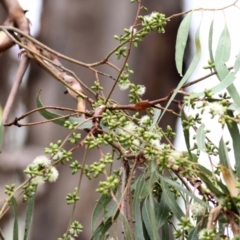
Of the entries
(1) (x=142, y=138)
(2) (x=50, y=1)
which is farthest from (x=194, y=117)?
(2) (x=50, y=1)

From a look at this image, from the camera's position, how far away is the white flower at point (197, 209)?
0.53m

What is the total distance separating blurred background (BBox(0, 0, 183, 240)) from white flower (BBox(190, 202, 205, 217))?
26.6 inches

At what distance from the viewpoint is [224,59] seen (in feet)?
1.93

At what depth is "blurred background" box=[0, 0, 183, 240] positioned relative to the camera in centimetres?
122

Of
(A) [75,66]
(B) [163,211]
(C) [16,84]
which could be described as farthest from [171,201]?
(A) [75,66]

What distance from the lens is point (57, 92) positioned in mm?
1267

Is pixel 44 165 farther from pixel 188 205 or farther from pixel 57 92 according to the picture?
pixel 57 92

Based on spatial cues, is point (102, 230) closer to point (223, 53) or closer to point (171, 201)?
point (171, 201)

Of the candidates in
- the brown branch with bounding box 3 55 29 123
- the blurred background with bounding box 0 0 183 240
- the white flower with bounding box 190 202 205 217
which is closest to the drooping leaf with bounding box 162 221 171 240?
the white flower with bounding box 190 202 205 217

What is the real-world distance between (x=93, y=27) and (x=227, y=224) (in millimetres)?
853

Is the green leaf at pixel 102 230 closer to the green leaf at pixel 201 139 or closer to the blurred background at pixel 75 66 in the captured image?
the green leaf at pixel 201 139

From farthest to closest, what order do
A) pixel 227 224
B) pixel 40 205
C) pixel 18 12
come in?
1. pixel 40 205
2. pixel 18 12
3. pixel 227 224

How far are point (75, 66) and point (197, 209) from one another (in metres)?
0.75

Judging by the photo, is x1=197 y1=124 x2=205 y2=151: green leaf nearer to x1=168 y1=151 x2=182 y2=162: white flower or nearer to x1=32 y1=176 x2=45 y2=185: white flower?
x1=168 y1=151 x2=182 y2=162: white flower
